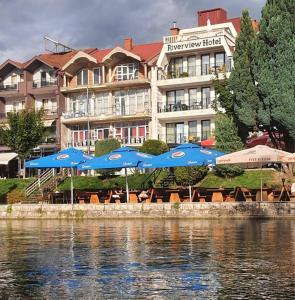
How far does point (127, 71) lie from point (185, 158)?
3135 centimetres

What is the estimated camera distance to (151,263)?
1286 centimetres

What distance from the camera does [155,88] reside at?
5581 cm

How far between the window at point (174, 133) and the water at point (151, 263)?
34.2m

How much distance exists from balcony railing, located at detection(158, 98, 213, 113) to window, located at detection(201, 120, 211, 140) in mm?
1489

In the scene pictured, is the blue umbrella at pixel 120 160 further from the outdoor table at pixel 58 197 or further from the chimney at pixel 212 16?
the chimney at pixel 212 16

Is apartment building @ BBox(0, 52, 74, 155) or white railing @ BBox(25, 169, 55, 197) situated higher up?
apartment building @ BBox(0, 52, 74, 155)

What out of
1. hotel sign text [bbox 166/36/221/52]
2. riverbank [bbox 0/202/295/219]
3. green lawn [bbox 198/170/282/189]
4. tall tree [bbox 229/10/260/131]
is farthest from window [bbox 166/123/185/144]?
riverbank [bbox 0/202/295/219]

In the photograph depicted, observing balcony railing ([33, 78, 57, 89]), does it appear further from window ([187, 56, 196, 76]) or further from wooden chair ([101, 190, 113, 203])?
wooden chair ([101, 190, 113, 203])

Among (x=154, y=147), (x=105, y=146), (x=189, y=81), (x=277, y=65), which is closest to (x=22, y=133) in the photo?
(x=105, y=146)

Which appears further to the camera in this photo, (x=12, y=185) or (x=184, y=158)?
(x=12, y=185)

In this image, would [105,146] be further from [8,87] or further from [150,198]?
[150,198]

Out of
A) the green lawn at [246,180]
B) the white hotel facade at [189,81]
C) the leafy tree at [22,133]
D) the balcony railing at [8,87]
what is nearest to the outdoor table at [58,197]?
the green lawn at [246,180]

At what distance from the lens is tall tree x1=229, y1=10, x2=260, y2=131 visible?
36656 mm

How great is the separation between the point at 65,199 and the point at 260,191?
1085cm
